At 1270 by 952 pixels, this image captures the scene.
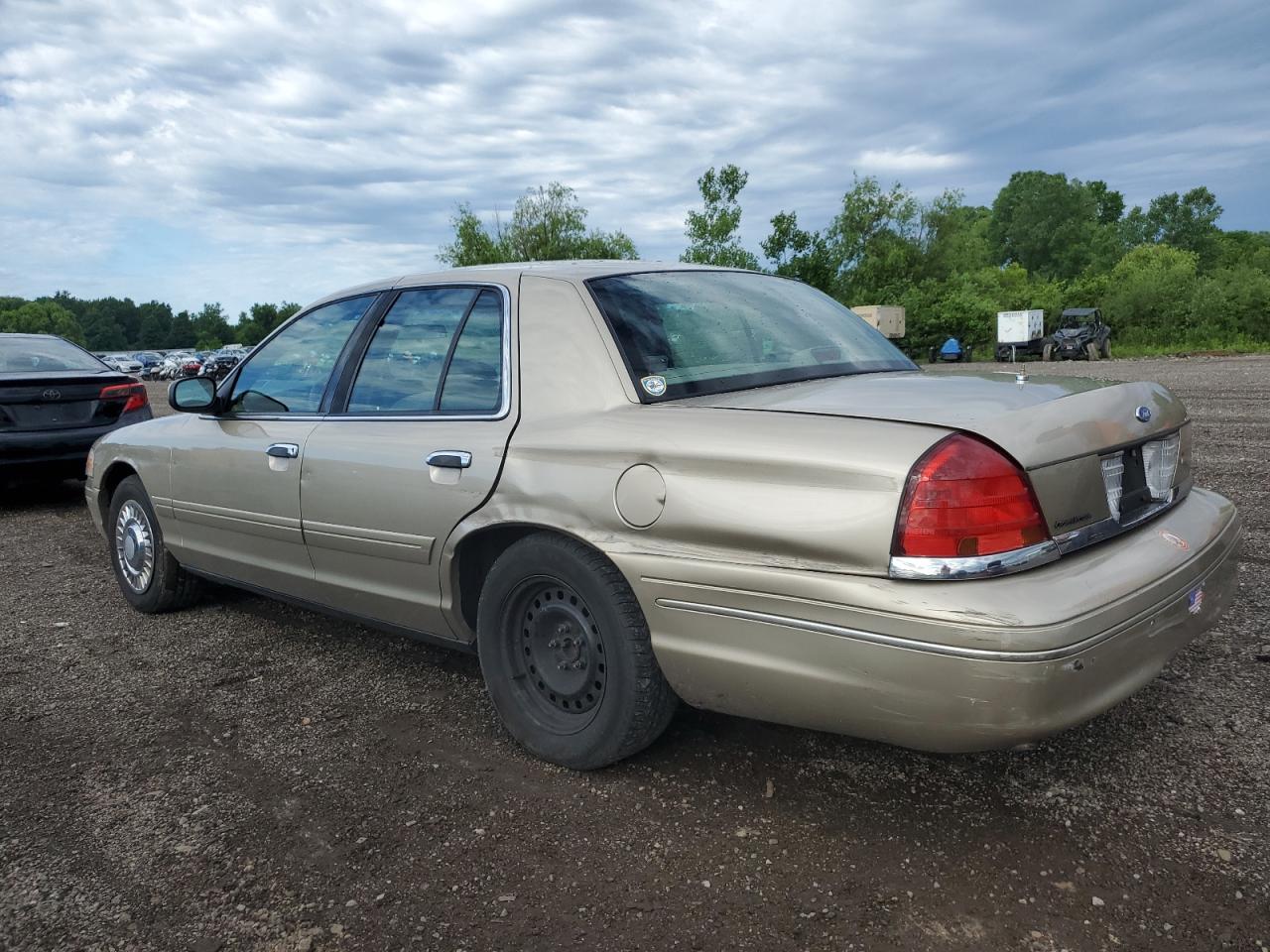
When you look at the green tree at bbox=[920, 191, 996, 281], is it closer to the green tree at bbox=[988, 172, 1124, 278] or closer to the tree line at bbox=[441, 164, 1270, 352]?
the tree line at bbox=[441, 164, 1270, 352]

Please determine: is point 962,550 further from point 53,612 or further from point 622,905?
point 53,612

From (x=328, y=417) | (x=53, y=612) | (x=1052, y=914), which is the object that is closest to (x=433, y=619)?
(x=328, y=417)

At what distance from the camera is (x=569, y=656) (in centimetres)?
286

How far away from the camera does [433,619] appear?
3.23 meters

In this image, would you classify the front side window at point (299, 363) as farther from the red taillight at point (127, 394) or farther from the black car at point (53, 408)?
the red taillight at point (127, 394)

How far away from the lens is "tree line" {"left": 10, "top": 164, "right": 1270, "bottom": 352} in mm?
36719

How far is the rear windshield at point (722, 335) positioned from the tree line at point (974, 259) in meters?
11.3

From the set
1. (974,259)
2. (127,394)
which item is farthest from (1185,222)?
(127,394)

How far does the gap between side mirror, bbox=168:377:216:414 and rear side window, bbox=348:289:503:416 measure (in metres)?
0.90

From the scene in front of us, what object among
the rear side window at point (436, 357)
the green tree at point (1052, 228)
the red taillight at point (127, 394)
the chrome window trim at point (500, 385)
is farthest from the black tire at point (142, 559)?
the green tree at point (1052, 228)

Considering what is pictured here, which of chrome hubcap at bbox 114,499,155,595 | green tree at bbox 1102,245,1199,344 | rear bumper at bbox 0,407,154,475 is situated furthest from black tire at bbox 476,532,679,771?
green tree at bbox 1102,245,1199,344

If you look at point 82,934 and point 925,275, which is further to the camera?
point 925,275

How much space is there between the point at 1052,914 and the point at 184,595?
162 inches

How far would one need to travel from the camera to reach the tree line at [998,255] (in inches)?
1446
